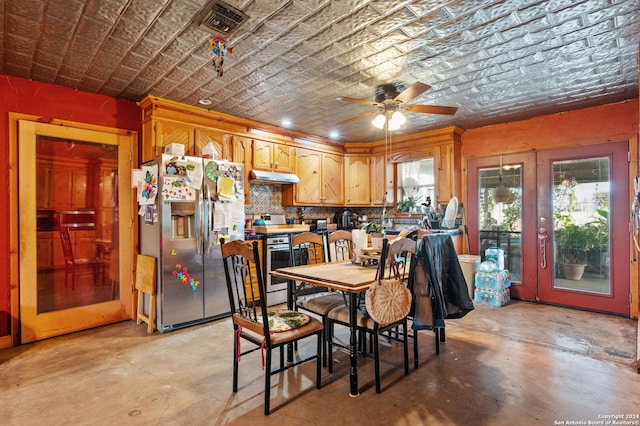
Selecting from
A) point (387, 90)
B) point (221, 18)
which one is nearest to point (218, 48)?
point (221, 18)

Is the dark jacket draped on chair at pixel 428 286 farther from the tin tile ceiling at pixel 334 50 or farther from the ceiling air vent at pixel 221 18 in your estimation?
the ceiling air vent at pixel 221 18

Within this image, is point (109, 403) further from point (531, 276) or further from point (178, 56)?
point (531, 276)

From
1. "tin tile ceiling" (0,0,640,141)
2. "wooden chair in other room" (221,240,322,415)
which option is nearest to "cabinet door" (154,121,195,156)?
"tin tile ceiling" (0,0,640,141)

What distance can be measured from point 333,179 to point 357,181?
17.9 inches

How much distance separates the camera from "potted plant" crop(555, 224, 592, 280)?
4164mm

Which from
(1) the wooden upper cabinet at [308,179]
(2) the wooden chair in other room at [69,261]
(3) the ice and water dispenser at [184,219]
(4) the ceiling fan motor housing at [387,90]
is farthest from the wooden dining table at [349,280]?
(1) the wooden upper cabinet at [308,179]

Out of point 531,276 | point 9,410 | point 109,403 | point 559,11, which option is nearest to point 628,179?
point 531,276

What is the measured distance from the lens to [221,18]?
221cm

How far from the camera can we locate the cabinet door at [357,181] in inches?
232

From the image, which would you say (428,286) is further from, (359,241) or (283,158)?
(283,158)

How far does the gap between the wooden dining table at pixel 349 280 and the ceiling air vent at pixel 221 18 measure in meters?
1.77

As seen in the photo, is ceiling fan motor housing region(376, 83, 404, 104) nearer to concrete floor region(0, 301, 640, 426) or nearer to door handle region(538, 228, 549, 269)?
concrete floor region(0, 301, 640, 426)

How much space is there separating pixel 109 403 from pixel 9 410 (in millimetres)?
569

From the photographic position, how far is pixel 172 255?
11.5ft
